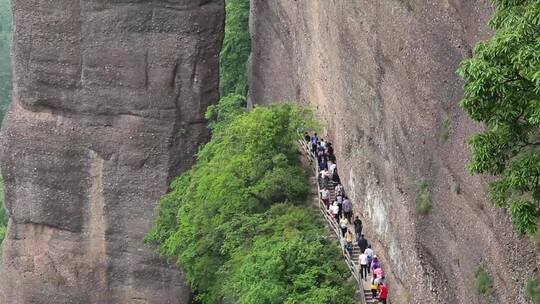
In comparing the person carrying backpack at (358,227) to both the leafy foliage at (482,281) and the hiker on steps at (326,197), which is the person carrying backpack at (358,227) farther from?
the leafy foliage at (482,281)

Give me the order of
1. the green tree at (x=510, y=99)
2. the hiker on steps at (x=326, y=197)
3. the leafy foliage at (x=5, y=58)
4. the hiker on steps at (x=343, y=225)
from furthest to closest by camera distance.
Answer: the leafy foliage at (x=5, y=58), the hiker on steps at (x=326, y=197), the hiker on steps at (x=343, y=225), the green tree at (x=510, y=99)

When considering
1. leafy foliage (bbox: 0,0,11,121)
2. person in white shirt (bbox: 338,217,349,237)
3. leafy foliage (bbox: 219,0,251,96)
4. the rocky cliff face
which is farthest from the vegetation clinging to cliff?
leafy foliage (bbox: 0,0,11,121)

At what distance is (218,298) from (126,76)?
5674 millimetres

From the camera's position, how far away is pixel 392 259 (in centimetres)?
1727

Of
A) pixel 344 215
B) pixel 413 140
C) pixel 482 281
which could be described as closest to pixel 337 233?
pixel 344 215

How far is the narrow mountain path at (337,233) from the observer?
17.6m

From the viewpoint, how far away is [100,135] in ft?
81.1

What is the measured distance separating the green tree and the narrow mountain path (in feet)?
21.9

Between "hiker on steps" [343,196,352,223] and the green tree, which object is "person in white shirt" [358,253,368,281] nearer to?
"hiker on steps" [343,196,352,223]

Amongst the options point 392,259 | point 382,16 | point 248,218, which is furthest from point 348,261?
point 382,16

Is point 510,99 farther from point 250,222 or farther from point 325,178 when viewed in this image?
point 325,178

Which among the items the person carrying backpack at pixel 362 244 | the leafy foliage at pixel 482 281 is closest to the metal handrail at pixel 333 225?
the person carrying backpack at pixel 362 244

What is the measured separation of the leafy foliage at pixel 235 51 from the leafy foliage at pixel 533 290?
2045cm

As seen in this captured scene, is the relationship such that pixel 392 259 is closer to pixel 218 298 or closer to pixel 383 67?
pixel 383 67
